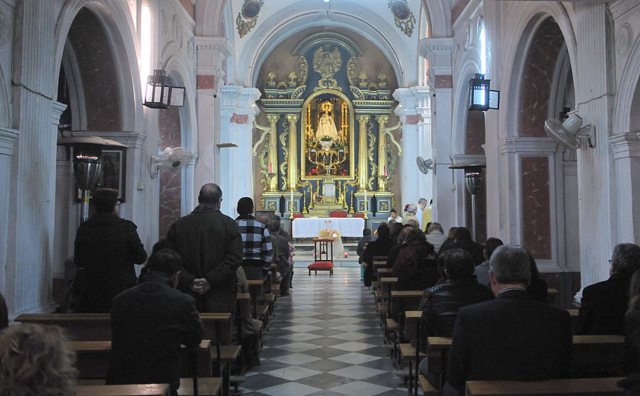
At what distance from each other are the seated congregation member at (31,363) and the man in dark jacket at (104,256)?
342cm

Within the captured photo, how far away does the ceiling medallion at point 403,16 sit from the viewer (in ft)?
63.8

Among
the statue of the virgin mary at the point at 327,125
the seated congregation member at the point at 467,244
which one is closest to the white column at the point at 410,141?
the statue of the virgin mary at the point at 327,125

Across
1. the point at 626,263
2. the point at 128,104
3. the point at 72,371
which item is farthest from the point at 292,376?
the point at 128,104

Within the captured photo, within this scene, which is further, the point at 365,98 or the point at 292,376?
the point at 365,98

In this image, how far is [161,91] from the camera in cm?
891

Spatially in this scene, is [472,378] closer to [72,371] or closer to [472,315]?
[472,315]

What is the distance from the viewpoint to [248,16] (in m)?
19.6

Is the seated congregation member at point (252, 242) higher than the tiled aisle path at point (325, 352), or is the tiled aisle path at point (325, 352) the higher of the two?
the seated congregation member at point (252, 242)

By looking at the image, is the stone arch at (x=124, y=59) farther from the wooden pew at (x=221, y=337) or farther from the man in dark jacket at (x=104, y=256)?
the wooden pew at (x=221, y=337)

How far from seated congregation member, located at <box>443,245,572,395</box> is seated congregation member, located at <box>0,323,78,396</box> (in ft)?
5.82

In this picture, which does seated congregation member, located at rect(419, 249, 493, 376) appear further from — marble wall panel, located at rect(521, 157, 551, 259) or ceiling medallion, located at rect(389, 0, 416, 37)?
ceiling medallion, located at rect(389, 0, 416, 37)

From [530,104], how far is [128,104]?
567 centimetres

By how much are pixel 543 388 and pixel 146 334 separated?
1905 millimetres

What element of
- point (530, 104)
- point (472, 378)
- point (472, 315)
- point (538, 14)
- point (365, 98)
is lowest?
point (472, 378)
